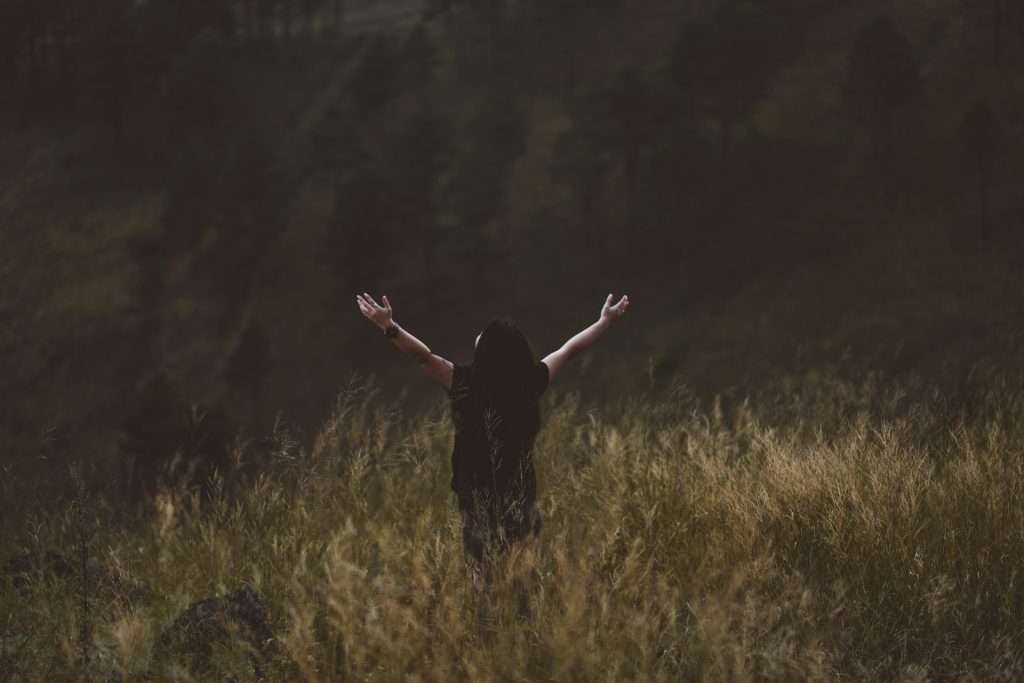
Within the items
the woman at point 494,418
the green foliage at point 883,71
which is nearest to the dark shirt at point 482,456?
the woman at point 494,418

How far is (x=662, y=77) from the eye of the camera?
1371 inches

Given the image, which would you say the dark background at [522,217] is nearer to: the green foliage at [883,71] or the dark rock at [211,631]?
the green foliage at [883,71]

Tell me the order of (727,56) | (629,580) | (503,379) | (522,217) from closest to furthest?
(629,580)
(503,379)
(727,56)
(522,217)

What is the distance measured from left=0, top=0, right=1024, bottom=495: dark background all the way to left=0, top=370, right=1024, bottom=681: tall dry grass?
58.3ft

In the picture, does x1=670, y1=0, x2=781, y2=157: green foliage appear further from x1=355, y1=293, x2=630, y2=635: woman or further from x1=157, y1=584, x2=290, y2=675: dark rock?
Answer: x1=157, y1=584, x2=290, y2=675: dark rock

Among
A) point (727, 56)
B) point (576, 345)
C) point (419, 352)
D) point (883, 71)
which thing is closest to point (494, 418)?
point (419, 352)

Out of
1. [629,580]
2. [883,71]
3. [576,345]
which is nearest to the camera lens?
[629,580]

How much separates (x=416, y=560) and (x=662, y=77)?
34852 millimetres

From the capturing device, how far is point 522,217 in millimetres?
39500

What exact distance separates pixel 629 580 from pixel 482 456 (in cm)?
77

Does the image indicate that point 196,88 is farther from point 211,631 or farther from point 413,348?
point 211,631

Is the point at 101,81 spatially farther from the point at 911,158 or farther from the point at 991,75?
the point at 991,75

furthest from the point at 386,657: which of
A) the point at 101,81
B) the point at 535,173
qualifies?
the point at 101,81

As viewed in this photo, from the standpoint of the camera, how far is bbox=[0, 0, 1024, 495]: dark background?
2828 cm
